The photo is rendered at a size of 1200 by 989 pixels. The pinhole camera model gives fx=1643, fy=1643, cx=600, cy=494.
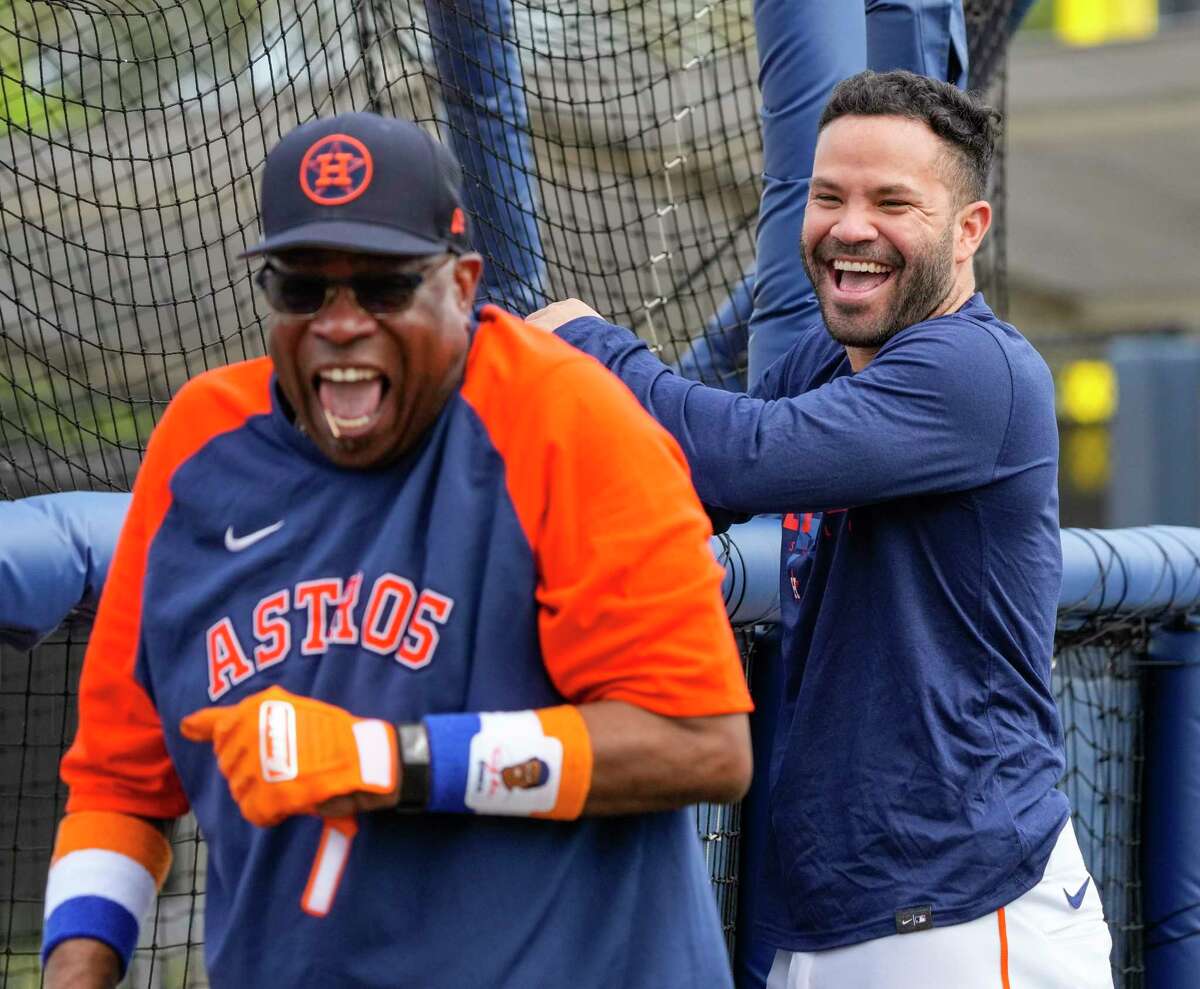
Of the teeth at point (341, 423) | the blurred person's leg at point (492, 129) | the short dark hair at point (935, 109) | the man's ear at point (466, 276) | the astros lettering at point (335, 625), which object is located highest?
the blurred person's leg at point (492, 129)

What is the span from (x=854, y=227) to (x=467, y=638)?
3.81ft

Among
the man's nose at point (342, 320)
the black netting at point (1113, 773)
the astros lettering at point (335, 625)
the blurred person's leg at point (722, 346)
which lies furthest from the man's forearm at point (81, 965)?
the blurred person's leg at point (722, 346)

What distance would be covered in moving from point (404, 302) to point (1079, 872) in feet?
4.79

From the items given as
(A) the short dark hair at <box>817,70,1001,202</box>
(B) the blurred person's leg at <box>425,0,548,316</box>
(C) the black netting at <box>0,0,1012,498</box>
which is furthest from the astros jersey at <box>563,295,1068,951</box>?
(C) the black netting at <box>0,0,1012,498</box>

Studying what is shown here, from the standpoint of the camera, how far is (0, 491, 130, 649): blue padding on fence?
2.04 meters

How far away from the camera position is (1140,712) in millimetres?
3727

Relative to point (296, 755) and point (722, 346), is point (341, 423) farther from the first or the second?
point (722, 346)

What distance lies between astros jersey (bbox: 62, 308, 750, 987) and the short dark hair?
3.40 ft

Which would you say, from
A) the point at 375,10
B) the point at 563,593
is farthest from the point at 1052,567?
the point at 375,10

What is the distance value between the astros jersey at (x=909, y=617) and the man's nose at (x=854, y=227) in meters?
0.17

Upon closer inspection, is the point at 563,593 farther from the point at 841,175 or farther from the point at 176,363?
the point at 176,363

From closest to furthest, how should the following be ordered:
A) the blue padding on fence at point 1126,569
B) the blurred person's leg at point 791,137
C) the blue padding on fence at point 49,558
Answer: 1. the blue padding on fence at point 49,558
2. the blurred person's leg at point 791,137
3. the blue padding on fence at point 1126,569

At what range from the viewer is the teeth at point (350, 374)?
164 cm

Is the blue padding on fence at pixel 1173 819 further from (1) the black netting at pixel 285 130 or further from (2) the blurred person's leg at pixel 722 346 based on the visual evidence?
(1) the black netting at pixel 285 130
